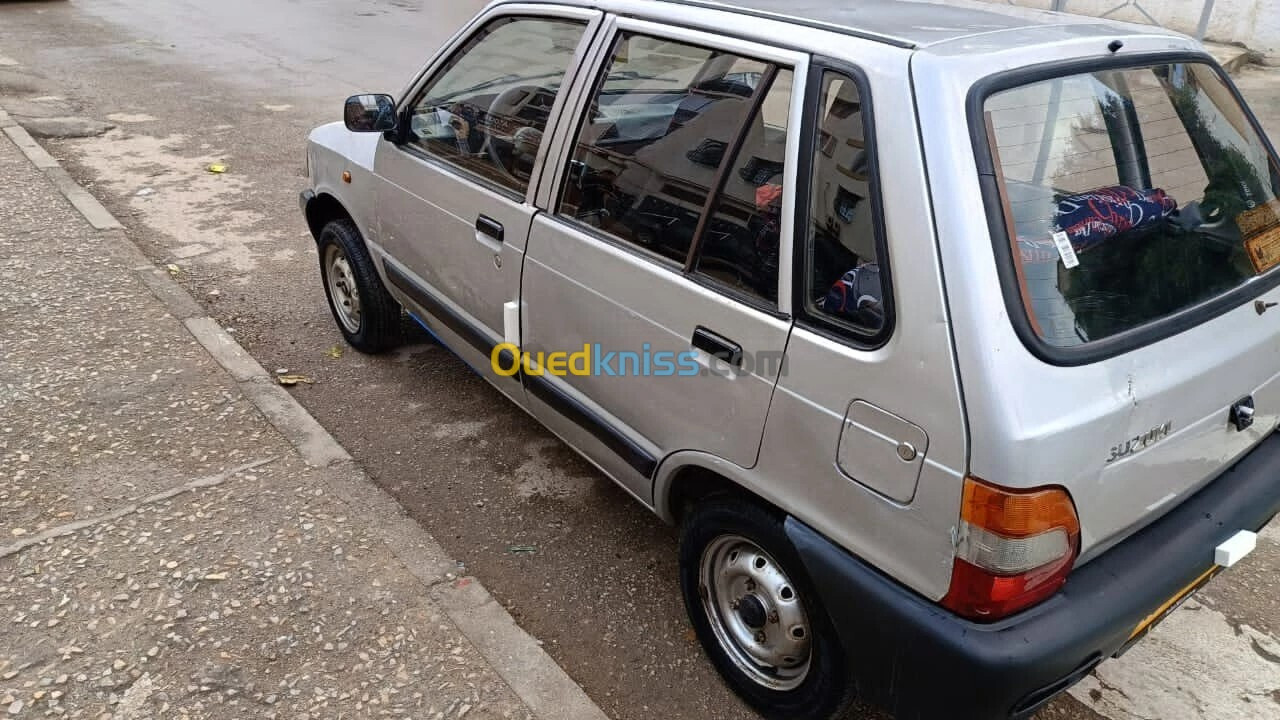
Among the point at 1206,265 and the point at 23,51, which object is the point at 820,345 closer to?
the point at 1206,265

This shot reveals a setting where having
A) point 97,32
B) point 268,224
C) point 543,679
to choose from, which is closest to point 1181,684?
point 543,679

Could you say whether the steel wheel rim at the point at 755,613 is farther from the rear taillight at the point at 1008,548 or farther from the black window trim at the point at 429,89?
the black window trim at the point at 429,89

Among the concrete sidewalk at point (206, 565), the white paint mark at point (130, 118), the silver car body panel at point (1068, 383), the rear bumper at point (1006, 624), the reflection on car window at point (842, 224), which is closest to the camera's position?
the silver car body panel at point (1068, 383)

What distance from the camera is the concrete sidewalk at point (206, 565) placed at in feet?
8.32

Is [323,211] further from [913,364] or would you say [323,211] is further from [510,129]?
[913,364]

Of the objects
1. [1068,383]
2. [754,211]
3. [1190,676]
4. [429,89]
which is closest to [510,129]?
[429,89]

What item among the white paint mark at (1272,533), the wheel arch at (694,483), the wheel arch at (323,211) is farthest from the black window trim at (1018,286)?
the wheel arch at (323,211)

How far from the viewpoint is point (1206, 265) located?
2229mm

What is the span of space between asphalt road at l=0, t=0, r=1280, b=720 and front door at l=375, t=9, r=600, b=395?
50cm

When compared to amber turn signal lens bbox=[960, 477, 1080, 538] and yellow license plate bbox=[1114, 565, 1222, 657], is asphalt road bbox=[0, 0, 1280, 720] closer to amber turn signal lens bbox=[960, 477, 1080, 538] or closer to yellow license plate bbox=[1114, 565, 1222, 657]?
yellow license plate bbox=[1114, 565, 1222, 657]

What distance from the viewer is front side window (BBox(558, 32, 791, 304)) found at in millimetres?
2248

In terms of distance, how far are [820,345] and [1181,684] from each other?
5.60 feet

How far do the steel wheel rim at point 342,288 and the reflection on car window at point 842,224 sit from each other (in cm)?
284

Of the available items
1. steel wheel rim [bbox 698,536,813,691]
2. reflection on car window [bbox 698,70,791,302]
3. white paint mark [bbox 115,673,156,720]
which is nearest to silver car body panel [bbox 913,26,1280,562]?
reflection on car window [bbox 698,70,791,302]
